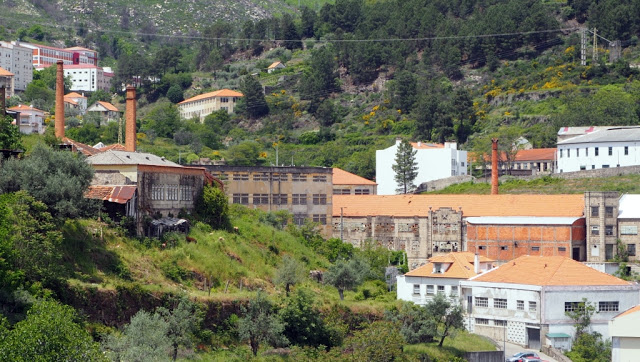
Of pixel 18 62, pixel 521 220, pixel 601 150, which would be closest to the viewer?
pixel 521 220

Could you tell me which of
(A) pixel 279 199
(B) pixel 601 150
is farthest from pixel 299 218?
(B) pixel 601 150

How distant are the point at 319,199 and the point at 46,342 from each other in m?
46.9

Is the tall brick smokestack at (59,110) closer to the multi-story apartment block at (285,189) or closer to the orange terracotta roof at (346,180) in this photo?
the multi-story apartment block at (285,189)

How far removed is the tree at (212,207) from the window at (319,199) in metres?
19.1

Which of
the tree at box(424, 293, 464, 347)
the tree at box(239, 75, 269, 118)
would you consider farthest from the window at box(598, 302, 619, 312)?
the tree at box(239, 75, 269, 118)

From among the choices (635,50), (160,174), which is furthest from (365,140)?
(160,174)

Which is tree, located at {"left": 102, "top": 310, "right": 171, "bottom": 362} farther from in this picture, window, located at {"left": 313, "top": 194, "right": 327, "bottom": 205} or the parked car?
window, located at {"left": 313, "top": 194, "right": 327, "bottom": 205}

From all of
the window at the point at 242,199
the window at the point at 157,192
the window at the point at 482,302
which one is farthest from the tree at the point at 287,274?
the window at the point at 242,199

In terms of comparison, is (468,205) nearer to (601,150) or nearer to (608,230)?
(608,230)

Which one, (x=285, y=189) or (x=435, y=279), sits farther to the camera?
(x=285, y=189)

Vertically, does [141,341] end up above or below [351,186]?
below

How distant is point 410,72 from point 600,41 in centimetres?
2333

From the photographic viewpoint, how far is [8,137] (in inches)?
2082

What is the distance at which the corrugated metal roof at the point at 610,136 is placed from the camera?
93.6 m
